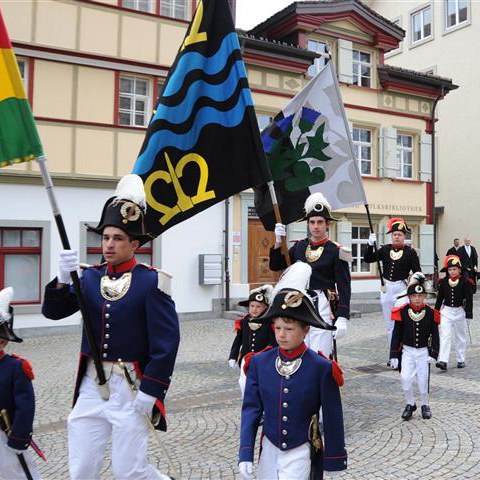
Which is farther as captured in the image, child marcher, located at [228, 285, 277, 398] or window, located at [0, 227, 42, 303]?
window, located at [0, 227, 42, 303]

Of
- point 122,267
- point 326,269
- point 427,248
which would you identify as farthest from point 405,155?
point 122,267

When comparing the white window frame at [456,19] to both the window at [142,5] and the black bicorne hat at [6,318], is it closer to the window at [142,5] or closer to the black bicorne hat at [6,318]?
the window at [142,5]

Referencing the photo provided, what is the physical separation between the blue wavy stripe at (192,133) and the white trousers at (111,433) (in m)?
1.96

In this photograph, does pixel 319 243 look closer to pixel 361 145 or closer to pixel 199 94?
pixel 199 94

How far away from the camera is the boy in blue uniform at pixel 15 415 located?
3.57 meters

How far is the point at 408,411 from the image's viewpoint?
20.1ft

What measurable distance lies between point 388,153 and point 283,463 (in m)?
17.8

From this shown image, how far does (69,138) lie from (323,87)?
8364 millimetres

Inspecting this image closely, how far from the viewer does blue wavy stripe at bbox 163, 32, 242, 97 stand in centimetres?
513

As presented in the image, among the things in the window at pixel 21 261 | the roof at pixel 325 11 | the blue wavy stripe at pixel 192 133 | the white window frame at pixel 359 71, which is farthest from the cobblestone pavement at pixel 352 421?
the white window frame at pixel 359 71

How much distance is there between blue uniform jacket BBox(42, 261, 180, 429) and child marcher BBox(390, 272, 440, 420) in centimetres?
359

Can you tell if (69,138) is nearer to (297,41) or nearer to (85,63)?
(85,63)

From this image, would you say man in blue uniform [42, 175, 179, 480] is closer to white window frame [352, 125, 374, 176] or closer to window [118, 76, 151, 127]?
window [118, 76, 151, 127]

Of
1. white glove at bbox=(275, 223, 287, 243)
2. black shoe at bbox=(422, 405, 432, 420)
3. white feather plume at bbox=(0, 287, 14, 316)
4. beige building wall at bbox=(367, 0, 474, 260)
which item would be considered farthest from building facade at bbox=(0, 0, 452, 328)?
white feather plume at bbox=(0, 287, 14, 316)
